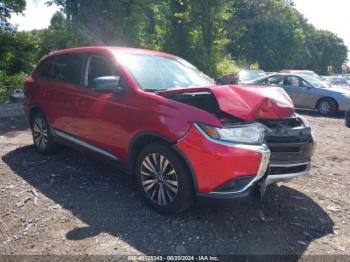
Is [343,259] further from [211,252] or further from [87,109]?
[87,109]

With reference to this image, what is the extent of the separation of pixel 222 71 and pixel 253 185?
1954 cm

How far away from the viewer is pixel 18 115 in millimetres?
10227

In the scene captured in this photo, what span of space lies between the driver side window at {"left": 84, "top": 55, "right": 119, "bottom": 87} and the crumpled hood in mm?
999

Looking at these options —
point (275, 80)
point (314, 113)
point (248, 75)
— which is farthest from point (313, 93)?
point (248, 75)

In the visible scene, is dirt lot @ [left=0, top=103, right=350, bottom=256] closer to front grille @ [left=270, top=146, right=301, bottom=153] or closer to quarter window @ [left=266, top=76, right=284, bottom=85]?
front grille @ [left=270, top=146, right=301, bottom=153]

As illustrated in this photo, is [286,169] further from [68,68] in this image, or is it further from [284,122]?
[68,68]

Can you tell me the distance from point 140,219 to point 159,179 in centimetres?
48

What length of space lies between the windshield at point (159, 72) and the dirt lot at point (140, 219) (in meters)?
1.41

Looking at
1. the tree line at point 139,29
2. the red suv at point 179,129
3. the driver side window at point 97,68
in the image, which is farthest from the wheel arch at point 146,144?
the tree line at point 139,29

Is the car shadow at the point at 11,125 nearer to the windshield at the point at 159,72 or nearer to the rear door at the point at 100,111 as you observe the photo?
the rear door at the point at 100,111

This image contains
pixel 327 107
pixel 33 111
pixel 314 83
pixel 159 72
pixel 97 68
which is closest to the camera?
pixel 159 72

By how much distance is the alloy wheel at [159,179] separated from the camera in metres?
3.82

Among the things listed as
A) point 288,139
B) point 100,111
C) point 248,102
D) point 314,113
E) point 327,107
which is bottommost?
point 314,113

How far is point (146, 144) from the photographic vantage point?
4113mm
